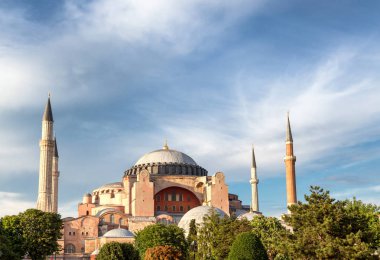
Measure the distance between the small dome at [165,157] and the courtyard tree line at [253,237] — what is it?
74.1 ft

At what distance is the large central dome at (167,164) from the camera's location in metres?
67.0

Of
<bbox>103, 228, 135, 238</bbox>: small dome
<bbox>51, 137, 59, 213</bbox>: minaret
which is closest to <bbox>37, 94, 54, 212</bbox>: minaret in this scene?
<bbox>103, 228, 135, 238</bbox>: small dome

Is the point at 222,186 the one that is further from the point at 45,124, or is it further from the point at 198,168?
the point at 45,124

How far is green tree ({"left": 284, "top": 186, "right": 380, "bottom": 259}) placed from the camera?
24672mm

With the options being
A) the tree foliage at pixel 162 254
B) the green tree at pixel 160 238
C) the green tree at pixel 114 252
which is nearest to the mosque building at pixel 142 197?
the green tree at pixel 160 238

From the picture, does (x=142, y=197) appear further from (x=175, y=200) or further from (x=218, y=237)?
(x=218, y=237)

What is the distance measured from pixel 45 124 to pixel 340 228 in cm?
3655

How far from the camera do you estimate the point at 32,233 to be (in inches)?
1629

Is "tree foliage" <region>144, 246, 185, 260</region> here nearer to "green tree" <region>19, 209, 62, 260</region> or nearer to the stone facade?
"green tree" <region>19, 209, 62, 260</region>

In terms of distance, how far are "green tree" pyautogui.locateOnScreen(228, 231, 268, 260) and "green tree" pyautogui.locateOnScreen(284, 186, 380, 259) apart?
146 centimetres

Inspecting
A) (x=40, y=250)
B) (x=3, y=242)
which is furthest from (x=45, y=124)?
(x=3, y=242)

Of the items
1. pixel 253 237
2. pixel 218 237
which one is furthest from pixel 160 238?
pixel 253 237

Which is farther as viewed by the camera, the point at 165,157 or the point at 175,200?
the point at 165,157

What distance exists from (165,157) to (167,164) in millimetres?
1706
